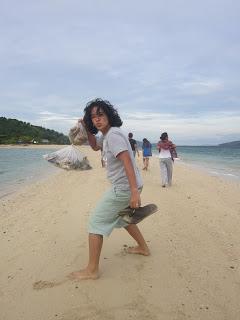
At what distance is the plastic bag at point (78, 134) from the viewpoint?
4.24 metres

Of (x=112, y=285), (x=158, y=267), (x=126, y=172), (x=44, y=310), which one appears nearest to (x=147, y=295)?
(x=112, y=285)

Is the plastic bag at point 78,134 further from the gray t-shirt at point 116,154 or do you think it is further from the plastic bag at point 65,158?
the plastic bag at point 65,158

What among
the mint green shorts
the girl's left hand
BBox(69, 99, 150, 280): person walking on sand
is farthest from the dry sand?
the girl's left hand

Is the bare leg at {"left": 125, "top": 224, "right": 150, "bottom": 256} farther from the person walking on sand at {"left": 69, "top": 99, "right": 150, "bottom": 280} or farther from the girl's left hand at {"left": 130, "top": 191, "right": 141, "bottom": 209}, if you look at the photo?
the girl's left hand at {"left": 130, "top": 191, "right": 141, "bottom": 209}

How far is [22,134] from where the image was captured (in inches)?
4412

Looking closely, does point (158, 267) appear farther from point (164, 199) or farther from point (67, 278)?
point (164, 199)

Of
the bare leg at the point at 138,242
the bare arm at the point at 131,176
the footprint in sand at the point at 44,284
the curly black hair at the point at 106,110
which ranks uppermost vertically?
the curly black hair at the point at 106,110

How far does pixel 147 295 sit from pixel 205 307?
57 centimetres

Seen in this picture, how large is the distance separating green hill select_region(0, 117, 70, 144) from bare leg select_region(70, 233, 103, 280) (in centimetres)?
9870

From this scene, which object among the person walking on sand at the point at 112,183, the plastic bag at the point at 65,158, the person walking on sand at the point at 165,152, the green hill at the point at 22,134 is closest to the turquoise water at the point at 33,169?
the person walking on sand at the point at 165,152

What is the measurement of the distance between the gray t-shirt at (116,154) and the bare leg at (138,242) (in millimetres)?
A: 854

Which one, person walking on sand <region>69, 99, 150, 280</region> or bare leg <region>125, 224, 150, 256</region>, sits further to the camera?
bare leg <region>125, 224, 150, 256</region>

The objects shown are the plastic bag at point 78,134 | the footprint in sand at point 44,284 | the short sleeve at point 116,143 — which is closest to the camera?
the short sleeve at point 116,143

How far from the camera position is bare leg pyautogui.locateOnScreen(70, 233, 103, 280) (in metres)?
4.00
